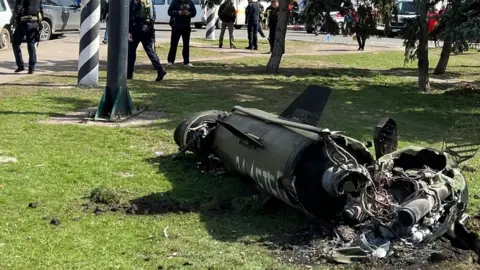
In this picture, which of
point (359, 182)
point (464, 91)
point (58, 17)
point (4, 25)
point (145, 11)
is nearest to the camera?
point (359, 182)

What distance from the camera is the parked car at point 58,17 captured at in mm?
24422

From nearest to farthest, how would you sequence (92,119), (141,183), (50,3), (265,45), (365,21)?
(141,183), (92,119), (365,21), (50,3), (265,45)

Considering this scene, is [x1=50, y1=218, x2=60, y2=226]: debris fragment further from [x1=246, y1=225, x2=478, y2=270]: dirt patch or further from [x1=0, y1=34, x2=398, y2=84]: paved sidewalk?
[x1=0, y1=34, x2=398, y2=84]: paved sidewalk

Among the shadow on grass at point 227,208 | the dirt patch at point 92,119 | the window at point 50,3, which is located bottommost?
the shadow on grass at point 227,208

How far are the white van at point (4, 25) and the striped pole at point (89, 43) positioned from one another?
8477 millimetres

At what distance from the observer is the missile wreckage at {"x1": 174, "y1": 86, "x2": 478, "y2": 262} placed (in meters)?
4.93

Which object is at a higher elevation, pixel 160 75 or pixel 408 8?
pixel 408 8

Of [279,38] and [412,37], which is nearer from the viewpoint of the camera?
[412,37]

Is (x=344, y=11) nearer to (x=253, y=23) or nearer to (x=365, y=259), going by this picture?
(x=253, y=23)

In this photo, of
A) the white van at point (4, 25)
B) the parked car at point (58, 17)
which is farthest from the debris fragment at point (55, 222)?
the parked car at point (58, 17)

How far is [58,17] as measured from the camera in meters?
25.0

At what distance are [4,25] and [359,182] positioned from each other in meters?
17.4

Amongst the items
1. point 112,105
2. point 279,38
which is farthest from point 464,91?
point 112,105

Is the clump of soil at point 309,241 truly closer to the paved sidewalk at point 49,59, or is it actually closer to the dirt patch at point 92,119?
the dirt patch at point 92,119
